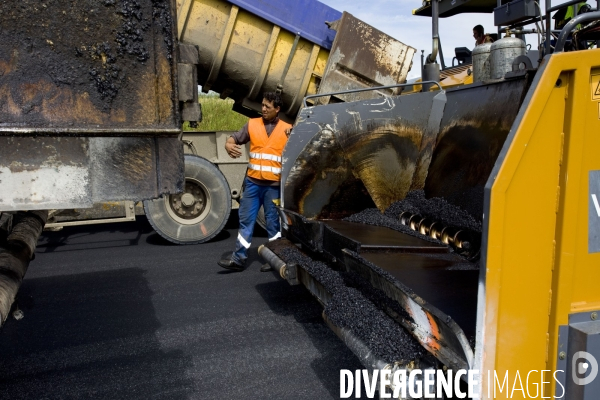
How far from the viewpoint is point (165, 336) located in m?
3.55

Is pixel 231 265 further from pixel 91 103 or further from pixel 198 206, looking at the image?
pixel 91 103

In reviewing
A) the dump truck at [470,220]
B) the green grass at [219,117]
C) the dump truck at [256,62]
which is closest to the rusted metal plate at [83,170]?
the dump truck at [470,220]

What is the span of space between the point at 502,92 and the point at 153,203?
4.03 metres

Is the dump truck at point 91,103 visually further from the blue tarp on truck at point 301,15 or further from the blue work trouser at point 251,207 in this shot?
the blue tarp on truck at point 301,15

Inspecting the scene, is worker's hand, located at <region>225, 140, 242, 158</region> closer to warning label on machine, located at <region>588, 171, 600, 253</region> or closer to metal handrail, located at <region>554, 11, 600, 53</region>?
metal handrail, located at <region>554, 11, 600, 53</region>

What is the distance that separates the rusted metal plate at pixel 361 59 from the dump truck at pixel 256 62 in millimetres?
10

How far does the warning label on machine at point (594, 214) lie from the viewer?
68.7 inches

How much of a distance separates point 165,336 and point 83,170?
87.4 inches

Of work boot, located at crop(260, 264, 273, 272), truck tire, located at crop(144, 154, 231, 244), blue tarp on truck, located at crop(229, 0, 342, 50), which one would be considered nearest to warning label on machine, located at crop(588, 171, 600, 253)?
work boot, located at crop(260, 264, 273, 272)

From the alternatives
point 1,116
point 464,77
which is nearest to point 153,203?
point 464,77

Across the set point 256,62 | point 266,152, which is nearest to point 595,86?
point 266,152

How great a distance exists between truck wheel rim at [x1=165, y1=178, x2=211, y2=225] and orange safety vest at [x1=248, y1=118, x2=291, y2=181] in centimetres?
152

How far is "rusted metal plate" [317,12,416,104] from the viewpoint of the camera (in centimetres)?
562

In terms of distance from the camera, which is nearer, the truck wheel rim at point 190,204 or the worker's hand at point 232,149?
the worker's hand at point 232,149
